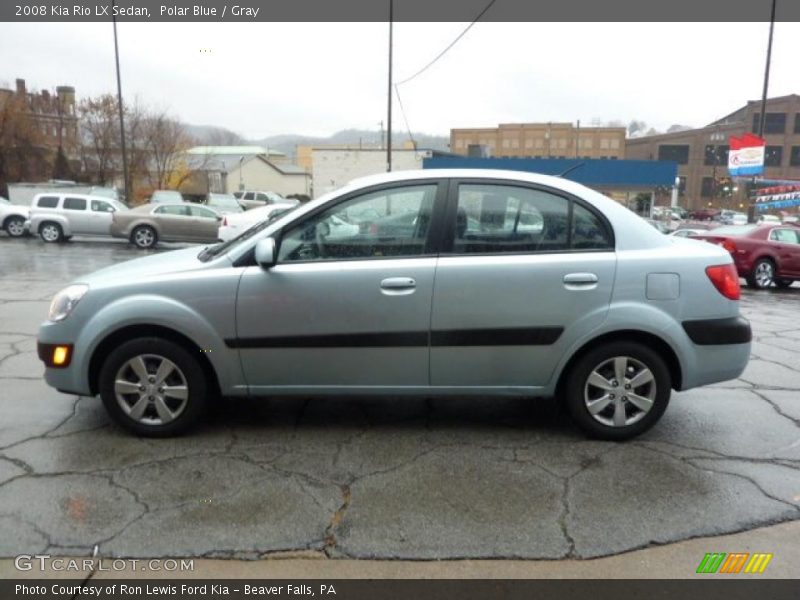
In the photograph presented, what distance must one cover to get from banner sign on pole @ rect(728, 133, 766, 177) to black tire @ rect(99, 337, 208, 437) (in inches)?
768

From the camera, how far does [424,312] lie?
3664 millimetres

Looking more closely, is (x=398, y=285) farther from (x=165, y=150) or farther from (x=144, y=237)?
(x=165, y=150)

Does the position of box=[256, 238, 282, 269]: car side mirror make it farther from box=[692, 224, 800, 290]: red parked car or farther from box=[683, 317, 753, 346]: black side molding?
box=[692, 224, 800, 290]: red parked car

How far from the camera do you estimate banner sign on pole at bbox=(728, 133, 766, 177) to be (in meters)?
18.5

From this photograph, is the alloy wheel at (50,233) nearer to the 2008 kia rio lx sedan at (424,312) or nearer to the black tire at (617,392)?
the 2008 kia rio lx sedan at (424,312)

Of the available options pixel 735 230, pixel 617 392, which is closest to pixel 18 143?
pixel 735 230

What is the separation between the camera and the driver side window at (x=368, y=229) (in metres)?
3.75

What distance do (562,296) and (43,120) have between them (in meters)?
45.7

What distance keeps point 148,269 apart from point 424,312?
1.78 metres

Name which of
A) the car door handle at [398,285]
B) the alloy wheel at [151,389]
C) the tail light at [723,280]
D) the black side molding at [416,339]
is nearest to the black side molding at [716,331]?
the tail light at [723,280]

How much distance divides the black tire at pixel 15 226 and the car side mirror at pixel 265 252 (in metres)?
20.3

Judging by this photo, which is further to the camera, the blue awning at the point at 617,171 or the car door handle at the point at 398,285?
the blue awning at the point at 617,171

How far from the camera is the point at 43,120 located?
40.4 meters
